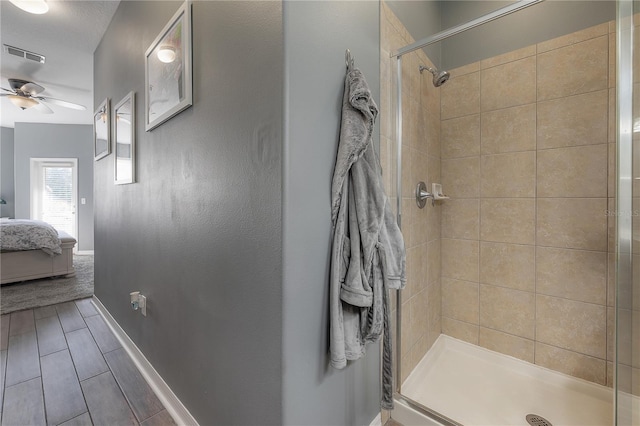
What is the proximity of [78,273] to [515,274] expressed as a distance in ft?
17.3

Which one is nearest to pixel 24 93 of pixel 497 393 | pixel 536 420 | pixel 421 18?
pixel 421 18

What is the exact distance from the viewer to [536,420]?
1.40 metres

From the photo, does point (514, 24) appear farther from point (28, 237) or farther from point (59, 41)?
point (28, 237)

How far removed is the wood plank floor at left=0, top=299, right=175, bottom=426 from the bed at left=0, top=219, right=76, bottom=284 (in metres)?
1.32

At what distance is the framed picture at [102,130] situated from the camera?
224cm

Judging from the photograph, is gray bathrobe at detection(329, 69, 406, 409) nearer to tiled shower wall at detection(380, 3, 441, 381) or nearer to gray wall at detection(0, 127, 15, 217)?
tiled shower wall at detection(380, 3, 441, 381)

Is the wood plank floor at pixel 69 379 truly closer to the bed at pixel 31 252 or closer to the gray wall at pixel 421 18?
the bed at pixel 31 252

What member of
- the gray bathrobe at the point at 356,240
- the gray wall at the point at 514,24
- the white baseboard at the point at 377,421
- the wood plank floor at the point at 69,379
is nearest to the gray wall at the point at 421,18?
the gray wall at the point at 514,24

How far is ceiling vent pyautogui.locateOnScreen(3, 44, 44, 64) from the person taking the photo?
2598 mm

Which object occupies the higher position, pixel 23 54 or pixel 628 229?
pixel 23 54

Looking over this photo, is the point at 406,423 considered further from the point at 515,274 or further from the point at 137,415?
the point at 137,415

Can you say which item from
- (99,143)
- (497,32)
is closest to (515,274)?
(497,32)

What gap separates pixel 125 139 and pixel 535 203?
282 centimetres

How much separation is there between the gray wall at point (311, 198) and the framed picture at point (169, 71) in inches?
25.4
